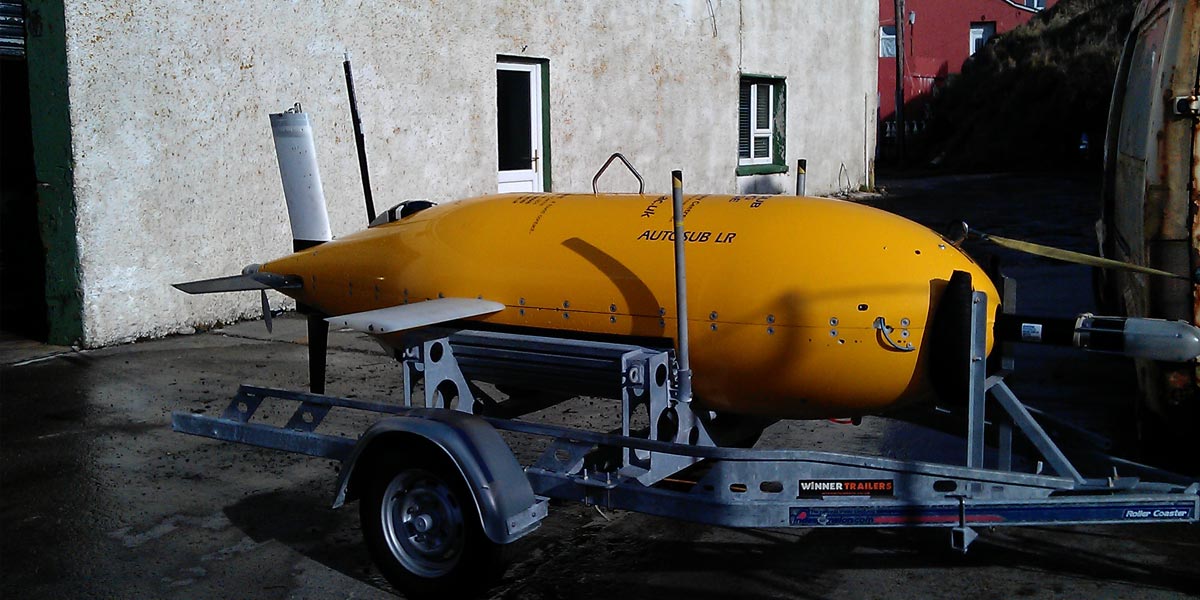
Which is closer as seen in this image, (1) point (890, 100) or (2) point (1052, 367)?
(2) point (1052, 367)

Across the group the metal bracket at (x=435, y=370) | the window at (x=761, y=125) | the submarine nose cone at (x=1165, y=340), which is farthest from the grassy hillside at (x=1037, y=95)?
the metal bracket at (x=435, y=370)

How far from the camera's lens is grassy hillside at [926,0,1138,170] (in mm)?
32438

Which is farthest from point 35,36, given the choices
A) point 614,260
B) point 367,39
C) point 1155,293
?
point 1155,293

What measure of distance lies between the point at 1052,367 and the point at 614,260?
540cm

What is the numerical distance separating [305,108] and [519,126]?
11.3 feet

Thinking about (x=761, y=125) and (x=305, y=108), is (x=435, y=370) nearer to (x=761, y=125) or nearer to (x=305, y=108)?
(x=305, y=108)

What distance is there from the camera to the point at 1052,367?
902 centimetres

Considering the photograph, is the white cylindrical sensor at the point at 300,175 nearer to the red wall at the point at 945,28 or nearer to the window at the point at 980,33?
the red wall at the point at 945,28

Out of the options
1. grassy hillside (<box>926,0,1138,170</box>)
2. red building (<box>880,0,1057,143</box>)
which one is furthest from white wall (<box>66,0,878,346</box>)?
red building (<box>880,0,1057,143</box>)

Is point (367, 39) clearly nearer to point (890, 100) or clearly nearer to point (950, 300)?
point (950, 300)

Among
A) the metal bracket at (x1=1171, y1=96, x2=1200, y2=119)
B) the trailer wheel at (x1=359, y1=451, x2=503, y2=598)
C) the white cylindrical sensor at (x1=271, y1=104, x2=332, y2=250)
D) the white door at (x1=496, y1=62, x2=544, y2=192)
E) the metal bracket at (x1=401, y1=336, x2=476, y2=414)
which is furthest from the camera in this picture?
the white door at (x1=496, y1=62, x2=544, y2=192)

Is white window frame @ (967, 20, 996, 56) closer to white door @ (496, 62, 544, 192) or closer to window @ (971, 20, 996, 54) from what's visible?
window @ (971, 20, 996, 54)

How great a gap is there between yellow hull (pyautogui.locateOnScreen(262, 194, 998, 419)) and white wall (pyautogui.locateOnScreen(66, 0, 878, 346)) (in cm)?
499

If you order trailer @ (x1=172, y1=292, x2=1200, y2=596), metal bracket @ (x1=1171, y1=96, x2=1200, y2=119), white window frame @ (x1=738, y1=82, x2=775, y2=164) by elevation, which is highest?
white window frame @ (x1=738, y1=82, x2=775, y2=164)
